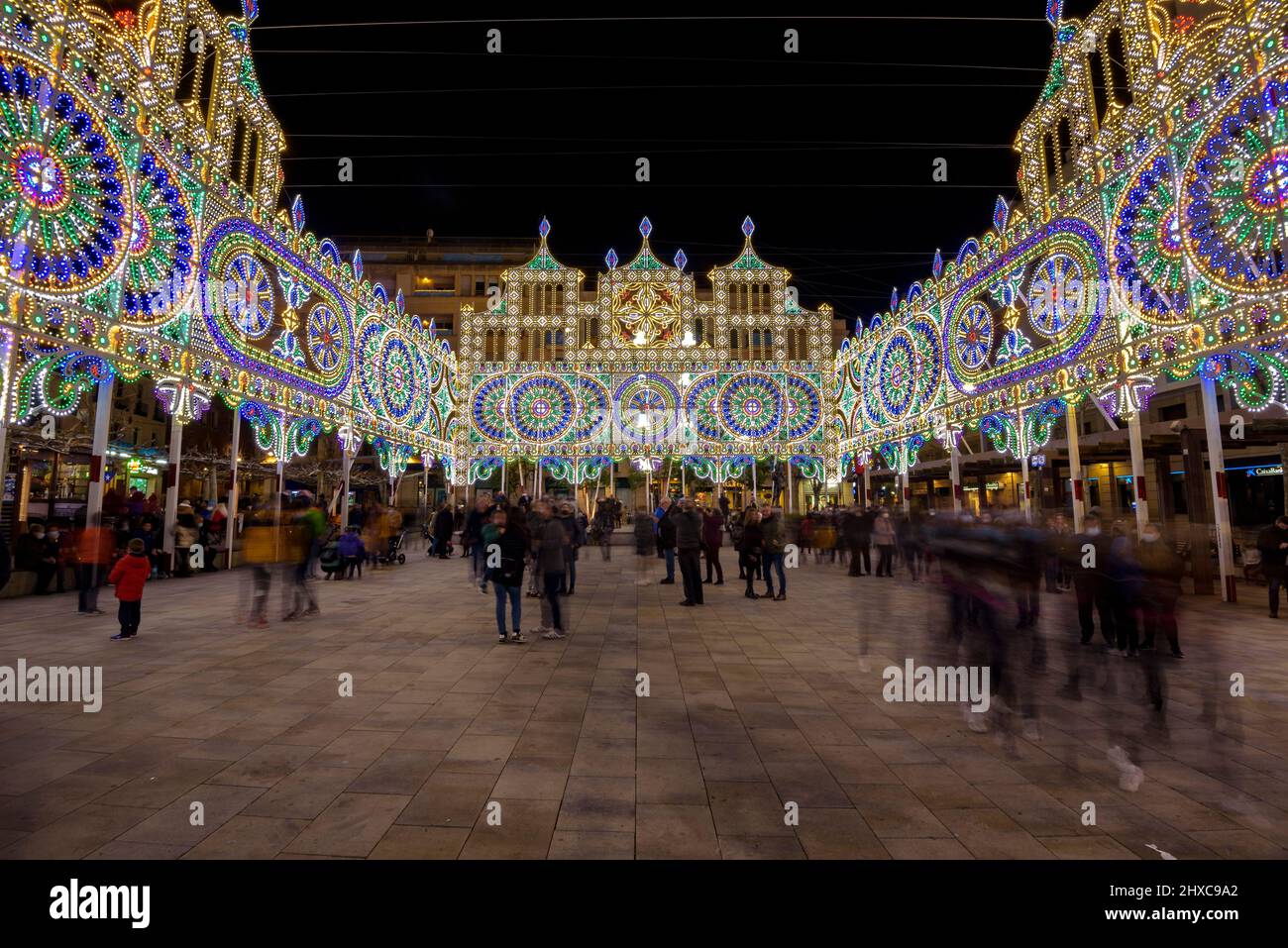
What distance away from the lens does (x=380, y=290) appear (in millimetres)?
21281

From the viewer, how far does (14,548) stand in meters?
10.7

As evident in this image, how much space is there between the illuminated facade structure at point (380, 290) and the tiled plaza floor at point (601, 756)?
5806 mm

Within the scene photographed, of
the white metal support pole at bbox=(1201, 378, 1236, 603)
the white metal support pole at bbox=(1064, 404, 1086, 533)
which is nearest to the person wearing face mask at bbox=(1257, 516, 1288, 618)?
the white metal support pole at bbox=(1201, 378, 1236, 603)

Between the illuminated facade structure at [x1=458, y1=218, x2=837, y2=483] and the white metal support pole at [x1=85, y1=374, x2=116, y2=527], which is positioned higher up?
the illuminated facade structure at [x1=458, y1=218, x2=837, y2=483]

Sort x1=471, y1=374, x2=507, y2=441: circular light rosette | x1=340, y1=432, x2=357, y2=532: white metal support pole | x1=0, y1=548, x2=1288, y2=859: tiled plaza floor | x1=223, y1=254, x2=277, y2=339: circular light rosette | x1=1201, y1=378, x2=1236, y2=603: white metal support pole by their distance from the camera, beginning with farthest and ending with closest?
x1=471, y1=374, x2=507, y2=441: circular light rosette
x1=340, y1=432, x2=357, y2=532: white metal support pole
x1=223, y1=254, x2=277, y2=339: circular light rosette
x1=1201, y1=378, x2=1236, y2=603: white metal support pole
x1=0, y1=548, x2=1288, y2=859: tiled plaza floor

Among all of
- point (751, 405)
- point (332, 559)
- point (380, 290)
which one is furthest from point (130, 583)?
point (751, 405)

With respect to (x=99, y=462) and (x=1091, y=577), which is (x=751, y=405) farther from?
(x=99, y=462)

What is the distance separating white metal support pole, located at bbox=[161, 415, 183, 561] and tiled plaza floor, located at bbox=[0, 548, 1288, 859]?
566 centimetres

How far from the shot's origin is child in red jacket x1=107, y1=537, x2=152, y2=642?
281 inches

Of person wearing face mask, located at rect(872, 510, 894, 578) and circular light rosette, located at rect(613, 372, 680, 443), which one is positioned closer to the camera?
person wearing face mask, located at rect(872, 510, 894, 578)

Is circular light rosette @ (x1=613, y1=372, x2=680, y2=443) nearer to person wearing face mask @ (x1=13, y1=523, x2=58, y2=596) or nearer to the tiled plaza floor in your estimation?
person wearing face mask @ (x1=13, y1=523, x2=58, y2=596)
